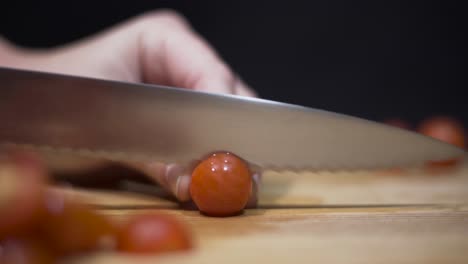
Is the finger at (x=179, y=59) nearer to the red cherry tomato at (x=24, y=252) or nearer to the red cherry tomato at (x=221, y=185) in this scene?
the red cherry tomato at (x=221, y=185)

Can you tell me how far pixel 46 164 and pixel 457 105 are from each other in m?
1.45

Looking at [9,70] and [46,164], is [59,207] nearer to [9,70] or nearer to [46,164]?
[9,70]

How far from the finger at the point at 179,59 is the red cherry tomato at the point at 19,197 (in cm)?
49

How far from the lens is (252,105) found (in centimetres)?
88

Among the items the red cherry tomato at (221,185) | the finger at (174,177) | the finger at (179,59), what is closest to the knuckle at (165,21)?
the finger at (179,59)

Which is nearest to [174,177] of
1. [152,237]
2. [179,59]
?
[152,237]

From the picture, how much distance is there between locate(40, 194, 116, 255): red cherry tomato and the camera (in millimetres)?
639

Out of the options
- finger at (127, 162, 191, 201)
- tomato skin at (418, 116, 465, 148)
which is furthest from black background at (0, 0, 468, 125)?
finger at (127, 162, 191, 201)

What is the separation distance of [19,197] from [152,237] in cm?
16

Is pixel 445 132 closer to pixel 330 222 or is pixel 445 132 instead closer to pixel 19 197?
pixel 330 222

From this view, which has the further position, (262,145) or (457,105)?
(457,105)

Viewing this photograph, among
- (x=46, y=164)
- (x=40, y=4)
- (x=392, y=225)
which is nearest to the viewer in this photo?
(x=392, y=225)

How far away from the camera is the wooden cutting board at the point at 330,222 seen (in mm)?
669

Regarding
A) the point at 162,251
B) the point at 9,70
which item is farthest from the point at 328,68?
the point at 162,251
